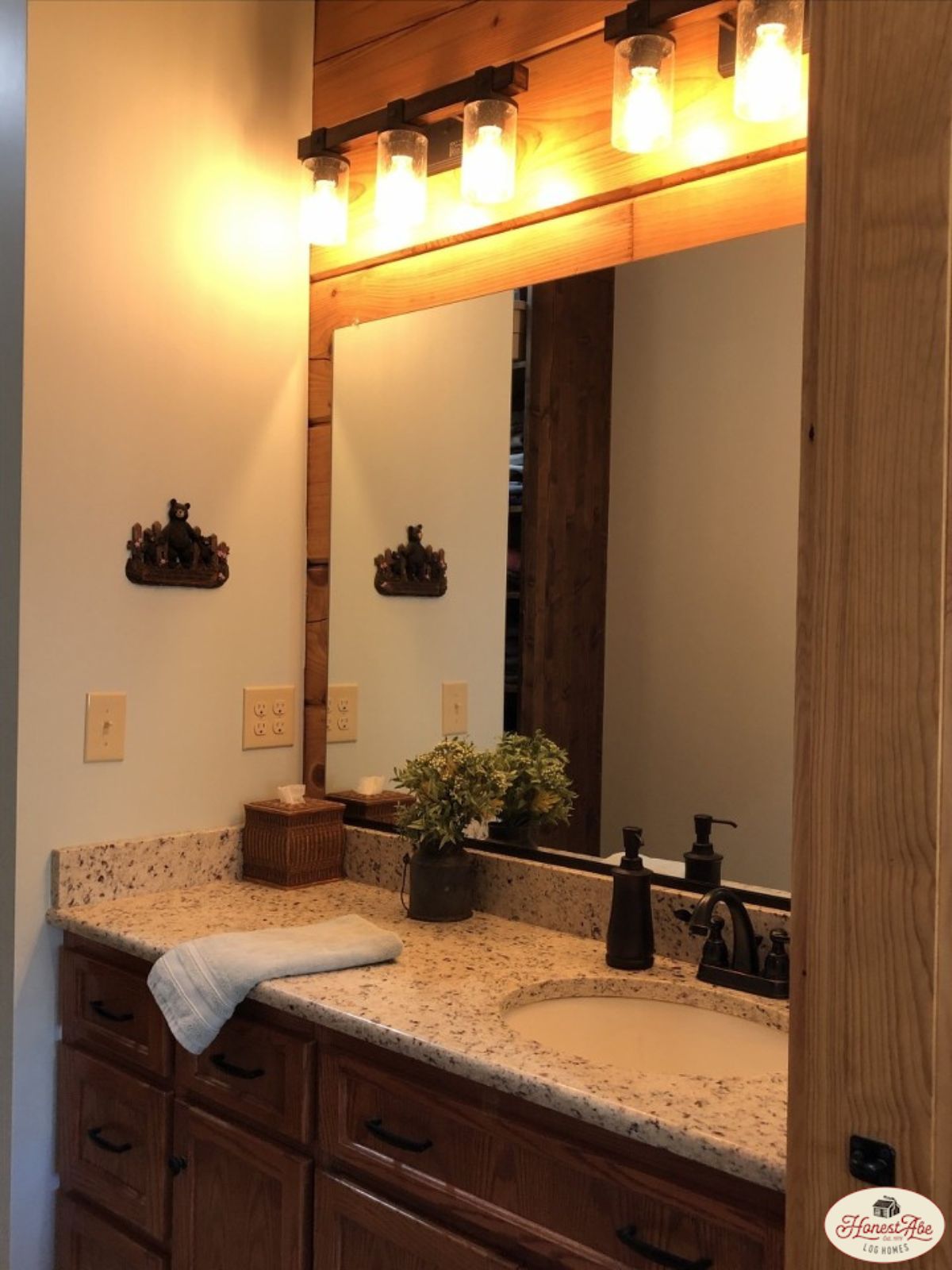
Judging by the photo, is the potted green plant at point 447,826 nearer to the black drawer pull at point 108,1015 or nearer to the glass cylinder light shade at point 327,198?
the black drawer pull at point 108,1015

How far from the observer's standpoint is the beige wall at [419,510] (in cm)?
202

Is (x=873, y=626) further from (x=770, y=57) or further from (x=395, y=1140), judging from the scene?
(x=770, y=57)

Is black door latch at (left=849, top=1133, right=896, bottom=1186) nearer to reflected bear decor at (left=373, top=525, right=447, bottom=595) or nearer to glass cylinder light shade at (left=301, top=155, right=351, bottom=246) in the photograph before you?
reflected bear decor at (left=373, top=525, right=447, bottom=595)

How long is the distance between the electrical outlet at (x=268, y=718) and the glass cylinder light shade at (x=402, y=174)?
0.93 metres

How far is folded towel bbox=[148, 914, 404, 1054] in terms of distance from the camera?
1.58m

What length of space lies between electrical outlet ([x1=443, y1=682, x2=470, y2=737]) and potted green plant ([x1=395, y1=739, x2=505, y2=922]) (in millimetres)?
143

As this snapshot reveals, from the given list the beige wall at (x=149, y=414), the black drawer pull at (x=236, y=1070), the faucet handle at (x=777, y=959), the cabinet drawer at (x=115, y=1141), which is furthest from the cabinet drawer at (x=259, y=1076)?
the faucet handle at (x=777, y=959)

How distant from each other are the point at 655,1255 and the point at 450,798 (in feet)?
2.75

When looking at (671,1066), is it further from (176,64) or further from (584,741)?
(176,64)

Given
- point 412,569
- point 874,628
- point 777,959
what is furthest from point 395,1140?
point 412,569

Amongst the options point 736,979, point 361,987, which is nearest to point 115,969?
point 361,987

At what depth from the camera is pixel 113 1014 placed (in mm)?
1841

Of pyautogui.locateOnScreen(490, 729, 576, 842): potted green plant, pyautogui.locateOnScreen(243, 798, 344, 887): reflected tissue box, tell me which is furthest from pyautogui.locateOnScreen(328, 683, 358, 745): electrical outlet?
pyautogui.locateOnScreen(490, 729, 576, 842): potted green plant

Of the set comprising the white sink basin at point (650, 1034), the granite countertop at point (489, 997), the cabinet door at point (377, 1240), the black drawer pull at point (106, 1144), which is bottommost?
the black drawer pull at point (106, 1144)
